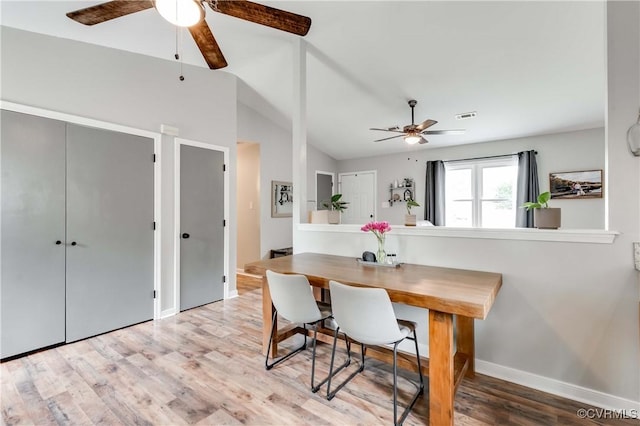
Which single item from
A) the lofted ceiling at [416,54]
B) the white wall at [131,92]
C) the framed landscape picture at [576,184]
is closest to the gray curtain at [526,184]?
the framed landscape picture at [576,184]

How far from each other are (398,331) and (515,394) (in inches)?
38.7

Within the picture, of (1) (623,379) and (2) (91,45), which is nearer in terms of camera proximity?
(1) (623,379)

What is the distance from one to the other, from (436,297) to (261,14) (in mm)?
2286

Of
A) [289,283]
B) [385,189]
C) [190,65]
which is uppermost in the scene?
[190,65]

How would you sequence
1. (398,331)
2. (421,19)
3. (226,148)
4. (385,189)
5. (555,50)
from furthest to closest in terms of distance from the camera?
(385,189)
(226,148)
(555,50)
(421,19)
(398,331)

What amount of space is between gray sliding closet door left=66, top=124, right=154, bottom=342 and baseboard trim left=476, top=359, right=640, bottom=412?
3.32 meters

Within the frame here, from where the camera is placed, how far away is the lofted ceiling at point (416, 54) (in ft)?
8.16

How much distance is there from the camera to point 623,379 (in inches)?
65.8

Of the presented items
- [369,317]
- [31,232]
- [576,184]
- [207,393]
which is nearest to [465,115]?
[576,184]

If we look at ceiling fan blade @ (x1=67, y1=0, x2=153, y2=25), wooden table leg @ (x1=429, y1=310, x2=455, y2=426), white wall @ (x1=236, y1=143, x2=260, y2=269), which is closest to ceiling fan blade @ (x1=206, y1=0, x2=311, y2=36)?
ceiling fan blade @ (x1=67, y1=0, x2=153, y2=25)

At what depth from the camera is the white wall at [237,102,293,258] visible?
509 cm

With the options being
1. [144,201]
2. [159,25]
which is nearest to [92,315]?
[144,201]

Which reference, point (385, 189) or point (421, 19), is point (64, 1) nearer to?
point (421, 19)

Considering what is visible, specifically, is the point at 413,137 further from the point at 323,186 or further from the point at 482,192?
the point at 323,186
